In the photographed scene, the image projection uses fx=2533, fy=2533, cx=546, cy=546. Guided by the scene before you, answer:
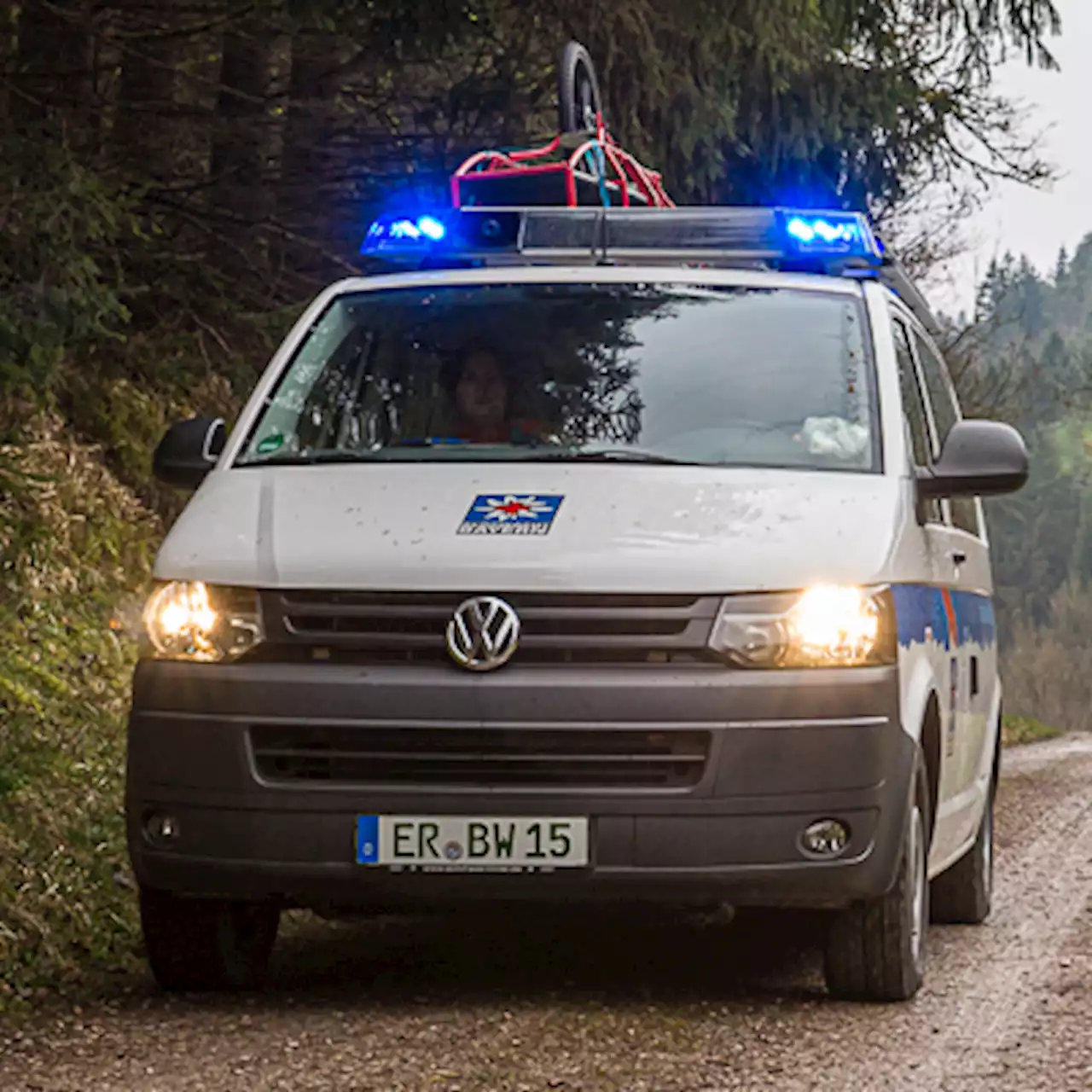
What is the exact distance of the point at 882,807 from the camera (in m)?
6.48

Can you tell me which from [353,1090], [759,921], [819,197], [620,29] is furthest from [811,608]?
[819,197]

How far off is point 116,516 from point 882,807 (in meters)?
7.70

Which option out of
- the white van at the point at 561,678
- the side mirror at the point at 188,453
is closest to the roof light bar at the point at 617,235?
the white van at the point at 561,678

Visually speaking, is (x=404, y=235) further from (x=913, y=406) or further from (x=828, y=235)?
(x=913, y=406)

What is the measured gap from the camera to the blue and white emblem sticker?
6520 mm

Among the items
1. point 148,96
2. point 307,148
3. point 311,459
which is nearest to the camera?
point 311,459

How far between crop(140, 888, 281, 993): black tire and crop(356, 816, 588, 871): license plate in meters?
0.59

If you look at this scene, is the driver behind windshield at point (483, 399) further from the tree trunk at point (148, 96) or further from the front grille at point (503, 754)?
the tree trunk at point (148, 96)

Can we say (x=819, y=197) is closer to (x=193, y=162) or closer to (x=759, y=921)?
(x=193, y=162)

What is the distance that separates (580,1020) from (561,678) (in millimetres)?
874

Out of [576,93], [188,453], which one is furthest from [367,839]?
[576,93]

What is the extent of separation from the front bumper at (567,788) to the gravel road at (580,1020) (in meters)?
0.35

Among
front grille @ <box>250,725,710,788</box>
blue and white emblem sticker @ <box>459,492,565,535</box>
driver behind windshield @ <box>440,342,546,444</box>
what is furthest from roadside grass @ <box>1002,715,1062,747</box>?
front grille @ <box>250,725,710,788</box>

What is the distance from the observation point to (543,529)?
651 centimetres
